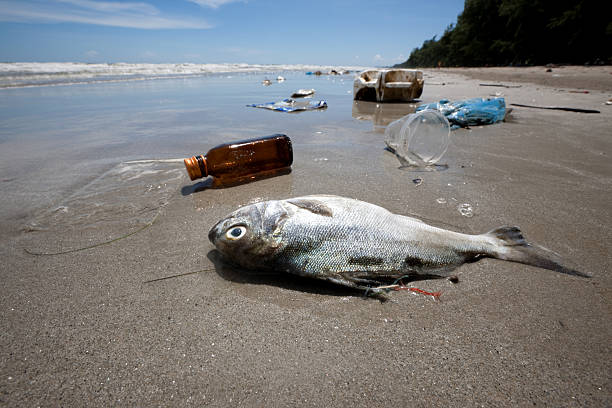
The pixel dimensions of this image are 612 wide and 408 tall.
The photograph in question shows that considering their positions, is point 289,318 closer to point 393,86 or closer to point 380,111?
point 380,111

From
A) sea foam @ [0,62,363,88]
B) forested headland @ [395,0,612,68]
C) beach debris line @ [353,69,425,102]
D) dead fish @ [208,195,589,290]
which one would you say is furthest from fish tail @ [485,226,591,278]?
forested headland @ [395,0,612,68]

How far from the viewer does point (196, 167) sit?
2.87 m

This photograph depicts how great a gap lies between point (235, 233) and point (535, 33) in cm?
4011

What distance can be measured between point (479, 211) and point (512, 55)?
4184 cm

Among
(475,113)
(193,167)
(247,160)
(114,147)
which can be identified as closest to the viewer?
(193,167)

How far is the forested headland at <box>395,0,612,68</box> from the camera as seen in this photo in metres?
22.0

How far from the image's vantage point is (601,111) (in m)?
6.35

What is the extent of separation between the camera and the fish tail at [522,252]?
1.87 metres

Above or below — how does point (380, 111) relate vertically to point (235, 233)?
above

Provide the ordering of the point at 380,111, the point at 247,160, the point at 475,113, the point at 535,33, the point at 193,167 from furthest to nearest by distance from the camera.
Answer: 1. the point at 535,33
2. the point at 380,111
3. the point at 475,113
4. the point at 247,160
5. the point at 193,167

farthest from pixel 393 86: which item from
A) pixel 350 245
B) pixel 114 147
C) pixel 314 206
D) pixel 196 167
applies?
pixel 350 245

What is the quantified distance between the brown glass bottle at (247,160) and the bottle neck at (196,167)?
10mm

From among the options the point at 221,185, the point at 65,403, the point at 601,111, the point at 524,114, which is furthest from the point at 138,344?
the point at 601,111

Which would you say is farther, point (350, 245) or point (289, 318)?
point (350, 245)
